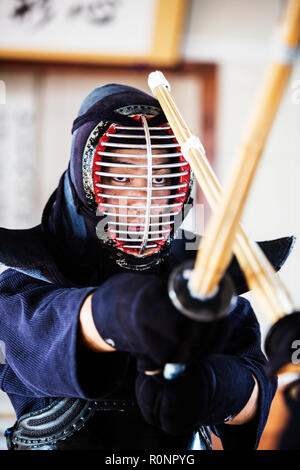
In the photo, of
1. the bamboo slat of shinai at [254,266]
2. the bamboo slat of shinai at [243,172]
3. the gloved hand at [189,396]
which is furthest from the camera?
the gloved hand at [189,396]

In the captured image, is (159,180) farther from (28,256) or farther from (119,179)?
(28,256)

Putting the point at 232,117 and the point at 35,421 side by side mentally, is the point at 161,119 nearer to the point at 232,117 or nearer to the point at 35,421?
the point at 35,421

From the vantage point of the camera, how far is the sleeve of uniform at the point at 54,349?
0.80 meters

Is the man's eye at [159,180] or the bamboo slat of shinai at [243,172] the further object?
the man's eye at [159,180]

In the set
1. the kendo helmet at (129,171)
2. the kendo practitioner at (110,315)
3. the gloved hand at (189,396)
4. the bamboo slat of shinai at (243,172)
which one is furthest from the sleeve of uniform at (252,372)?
the bamboo slat of shinai at (243,172)

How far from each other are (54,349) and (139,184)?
34cm

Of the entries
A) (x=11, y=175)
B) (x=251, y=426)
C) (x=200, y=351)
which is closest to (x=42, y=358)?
(x=200, y=351)

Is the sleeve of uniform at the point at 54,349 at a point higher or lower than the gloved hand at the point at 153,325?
lower

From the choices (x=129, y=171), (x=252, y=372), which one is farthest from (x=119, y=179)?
(x=252, y=372)

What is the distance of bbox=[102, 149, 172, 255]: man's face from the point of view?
94 cm

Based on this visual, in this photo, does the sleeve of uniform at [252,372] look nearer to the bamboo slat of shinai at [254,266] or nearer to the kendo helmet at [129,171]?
the kendo helmet at [129,171]

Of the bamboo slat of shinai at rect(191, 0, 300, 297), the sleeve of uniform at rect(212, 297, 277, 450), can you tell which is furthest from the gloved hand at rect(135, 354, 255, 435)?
the bamboo slat of shinai at rect(191, 0, 300, 297)

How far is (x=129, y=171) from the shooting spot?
0.97 meters

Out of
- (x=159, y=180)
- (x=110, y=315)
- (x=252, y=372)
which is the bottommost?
(x=252, y=372)
